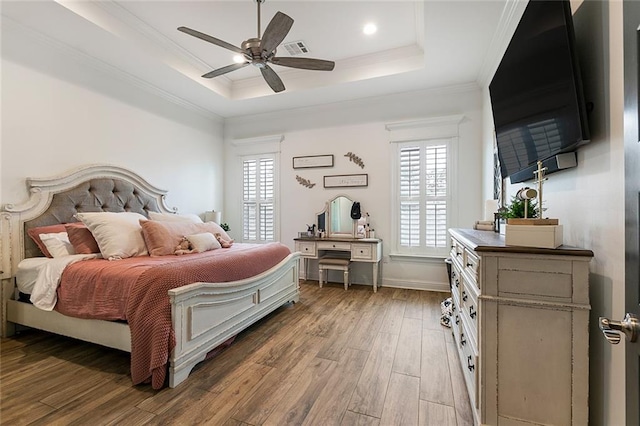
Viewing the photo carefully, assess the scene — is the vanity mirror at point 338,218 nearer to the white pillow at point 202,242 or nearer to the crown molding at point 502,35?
the white pillow at point 202,242

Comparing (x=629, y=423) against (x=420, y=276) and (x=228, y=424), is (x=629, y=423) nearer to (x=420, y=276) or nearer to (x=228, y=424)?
(x=228, y=424)

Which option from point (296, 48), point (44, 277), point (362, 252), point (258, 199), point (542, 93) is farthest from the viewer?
point (258, 199)

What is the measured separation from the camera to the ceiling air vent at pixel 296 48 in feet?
10.7

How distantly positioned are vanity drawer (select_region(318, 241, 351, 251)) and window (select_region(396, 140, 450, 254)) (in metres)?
0.80

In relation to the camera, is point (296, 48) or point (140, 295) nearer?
point (140, 295)

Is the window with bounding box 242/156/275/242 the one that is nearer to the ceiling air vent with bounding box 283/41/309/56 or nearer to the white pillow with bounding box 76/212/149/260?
the ceiling air vent with bounding box 283/41/309/56

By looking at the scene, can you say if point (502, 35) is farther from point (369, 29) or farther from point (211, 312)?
point (211, 312)

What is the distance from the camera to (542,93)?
1.57 meters

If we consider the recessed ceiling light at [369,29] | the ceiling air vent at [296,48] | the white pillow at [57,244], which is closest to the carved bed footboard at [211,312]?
the white pillow at [57,244]

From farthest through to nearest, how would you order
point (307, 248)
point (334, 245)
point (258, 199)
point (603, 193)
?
1. point (258, 199)
2. point (307, 248)
3. point (334, 245)
4. point (603, 193)

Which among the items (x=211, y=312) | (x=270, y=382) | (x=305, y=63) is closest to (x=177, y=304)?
(x=211, y=312)

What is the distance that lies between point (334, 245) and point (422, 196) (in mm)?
1468

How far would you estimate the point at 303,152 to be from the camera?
15.4ft

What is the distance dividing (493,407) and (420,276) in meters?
2.77
